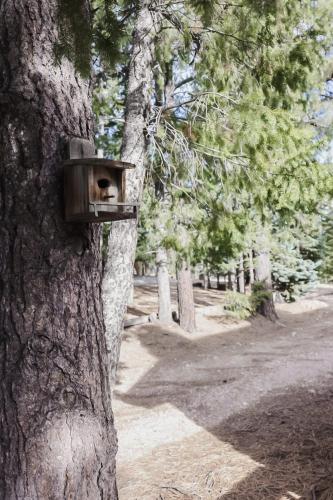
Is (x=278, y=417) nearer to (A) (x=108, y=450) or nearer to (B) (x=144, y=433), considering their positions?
(B) (x=144, y=433)

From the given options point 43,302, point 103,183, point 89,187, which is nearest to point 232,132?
point 103,183

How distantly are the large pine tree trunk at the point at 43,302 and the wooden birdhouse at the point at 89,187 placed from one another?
0.24ft

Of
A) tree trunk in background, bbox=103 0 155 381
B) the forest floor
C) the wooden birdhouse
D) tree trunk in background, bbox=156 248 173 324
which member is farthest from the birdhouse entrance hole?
tree trunk in background, bbox=156 248 173 324

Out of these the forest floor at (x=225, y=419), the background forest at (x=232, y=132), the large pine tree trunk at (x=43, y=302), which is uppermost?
the background forest at (x=232, y=132)

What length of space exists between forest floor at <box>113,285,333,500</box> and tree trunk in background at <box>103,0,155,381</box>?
42.4 inches

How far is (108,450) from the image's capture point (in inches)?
92.7

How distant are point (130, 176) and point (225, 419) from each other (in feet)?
10.1

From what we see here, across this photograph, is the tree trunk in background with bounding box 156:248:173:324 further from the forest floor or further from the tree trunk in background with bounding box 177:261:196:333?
the forest floor

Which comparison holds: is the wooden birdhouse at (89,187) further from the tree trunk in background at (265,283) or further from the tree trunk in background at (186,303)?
the tree trunk in background at (265,283)

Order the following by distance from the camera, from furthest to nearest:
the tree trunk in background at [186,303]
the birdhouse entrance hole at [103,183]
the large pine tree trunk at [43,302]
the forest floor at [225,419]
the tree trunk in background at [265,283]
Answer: the tree trunk in background at [265,283] < the tree trunk in background at [186,303] < the forest floor at [225,419] < the birdhouse entrance hole at [103,183] < the large pine tree trunk at [43,302]

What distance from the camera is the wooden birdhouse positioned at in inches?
88.0

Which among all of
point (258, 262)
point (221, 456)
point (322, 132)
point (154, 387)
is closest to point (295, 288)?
point (258, 262)

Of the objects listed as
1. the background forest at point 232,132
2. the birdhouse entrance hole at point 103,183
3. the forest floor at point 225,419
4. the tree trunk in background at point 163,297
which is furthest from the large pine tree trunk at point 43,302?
the tree trunk in background at point 163,297

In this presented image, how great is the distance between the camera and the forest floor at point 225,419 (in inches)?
146
